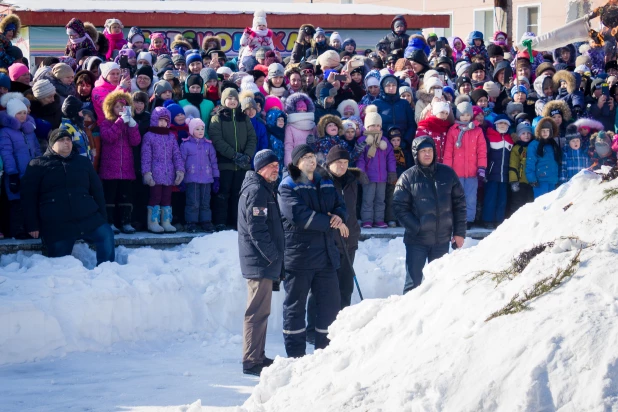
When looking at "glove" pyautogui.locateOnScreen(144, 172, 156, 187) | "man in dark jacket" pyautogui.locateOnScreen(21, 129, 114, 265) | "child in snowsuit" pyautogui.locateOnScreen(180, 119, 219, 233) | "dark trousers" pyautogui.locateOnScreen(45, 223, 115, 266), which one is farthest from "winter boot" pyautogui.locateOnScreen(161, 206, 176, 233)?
"man in dark jacket" pyautogui.locateOnScreen(21, 129, 114, 265)

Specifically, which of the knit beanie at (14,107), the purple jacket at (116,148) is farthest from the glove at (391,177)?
the knit beanie at (14,107)

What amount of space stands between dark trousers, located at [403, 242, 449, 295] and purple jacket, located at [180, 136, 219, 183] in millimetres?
3205

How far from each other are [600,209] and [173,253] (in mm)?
6111

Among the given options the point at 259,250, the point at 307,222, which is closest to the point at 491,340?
the point at 259,250

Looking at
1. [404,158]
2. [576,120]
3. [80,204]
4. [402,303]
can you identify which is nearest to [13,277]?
[80,204]

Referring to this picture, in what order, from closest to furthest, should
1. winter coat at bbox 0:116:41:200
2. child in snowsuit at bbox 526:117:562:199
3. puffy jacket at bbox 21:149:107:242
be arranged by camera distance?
puffy jacket at bbox 21:149:107:242
winter coat at bbox 0:116:41:200
child in snowsuit at bbox 526:117:562:199

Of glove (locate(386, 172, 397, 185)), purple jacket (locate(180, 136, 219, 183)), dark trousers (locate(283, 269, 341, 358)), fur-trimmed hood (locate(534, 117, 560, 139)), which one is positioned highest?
fur-trimmed hood (locate(534, 117, 560, 139))

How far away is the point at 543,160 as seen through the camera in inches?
516

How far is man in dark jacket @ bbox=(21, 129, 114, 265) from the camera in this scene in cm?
1012

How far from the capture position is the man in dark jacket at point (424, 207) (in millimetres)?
9781

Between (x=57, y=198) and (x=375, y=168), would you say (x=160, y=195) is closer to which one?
(x=57, y=198)

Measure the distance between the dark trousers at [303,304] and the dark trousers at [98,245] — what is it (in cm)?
258

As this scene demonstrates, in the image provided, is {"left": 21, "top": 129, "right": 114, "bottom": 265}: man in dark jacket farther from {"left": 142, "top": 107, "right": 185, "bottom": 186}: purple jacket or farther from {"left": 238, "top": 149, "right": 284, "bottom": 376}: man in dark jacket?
{"left": 238, "top": 149, "right": 284, "bottom": 376}: man in dark jacket

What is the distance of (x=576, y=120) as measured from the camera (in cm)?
1426
